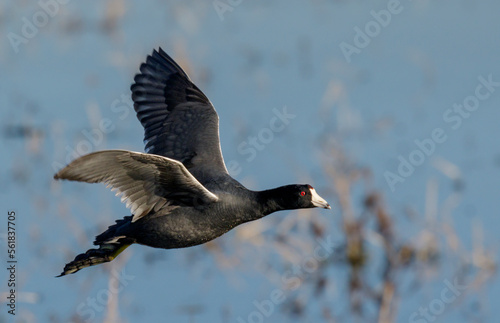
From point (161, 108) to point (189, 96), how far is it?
0.23m

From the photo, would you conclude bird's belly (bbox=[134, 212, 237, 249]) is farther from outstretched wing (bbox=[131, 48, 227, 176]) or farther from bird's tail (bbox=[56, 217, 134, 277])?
outstretched wing (bbox=[131, 48, 227, 176])

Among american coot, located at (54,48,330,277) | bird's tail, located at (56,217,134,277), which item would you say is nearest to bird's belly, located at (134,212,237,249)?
american coot, located at (54,48,330,277)

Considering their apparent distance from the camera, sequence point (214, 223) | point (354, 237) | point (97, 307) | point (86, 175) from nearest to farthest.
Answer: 1. point (86, 175)
2. point (214, 223)
3. point (97, 307)
4. point (354, 237)

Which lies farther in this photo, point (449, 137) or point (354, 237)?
point (449, 137)

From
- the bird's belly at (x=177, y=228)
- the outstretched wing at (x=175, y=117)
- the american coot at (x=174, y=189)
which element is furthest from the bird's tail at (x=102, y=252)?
the outstretched wing at (x=175, y=117)

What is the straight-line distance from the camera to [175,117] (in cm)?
786

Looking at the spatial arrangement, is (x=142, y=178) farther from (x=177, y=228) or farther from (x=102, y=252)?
(x=102, y=252)

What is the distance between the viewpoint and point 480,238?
9516mm

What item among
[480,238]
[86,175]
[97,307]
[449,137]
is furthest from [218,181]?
[449,137]

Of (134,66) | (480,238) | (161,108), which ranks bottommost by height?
(480,238)

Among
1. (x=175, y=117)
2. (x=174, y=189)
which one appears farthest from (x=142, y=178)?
(x=175, y=117)

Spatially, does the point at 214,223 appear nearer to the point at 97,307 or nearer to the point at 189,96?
the point at 189,96

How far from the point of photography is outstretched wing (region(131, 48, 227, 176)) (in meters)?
7.52

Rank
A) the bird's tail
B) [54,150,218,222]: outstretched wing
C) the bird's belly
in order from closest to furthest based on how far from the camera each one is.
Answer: [54,150,218,222]: outstretched wing → the bird's belly → the bird's tail
